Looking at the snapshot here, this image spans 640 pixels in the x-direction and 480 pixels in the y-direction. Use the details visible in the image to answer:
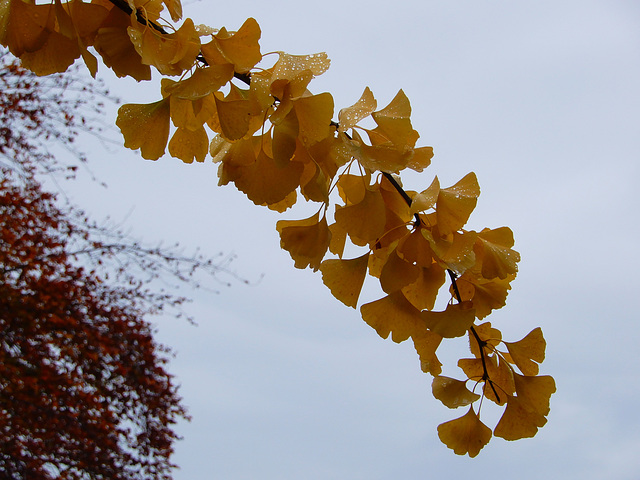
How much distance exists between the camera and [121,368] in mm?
3213

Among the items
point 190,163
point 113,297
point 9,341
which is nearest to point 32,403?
point 9,341

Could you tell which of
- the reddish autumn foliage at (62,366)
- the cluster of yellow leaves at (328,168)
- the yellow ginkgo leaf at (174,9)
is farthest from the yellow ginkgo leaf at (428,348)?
the reddish autumn foliage at (62,366)

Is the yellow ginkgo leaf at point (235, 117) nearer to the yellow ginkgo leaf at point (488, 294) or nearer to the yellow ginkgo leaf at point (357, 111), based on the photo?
the yellow ginkgo leaf at point (357, 111)

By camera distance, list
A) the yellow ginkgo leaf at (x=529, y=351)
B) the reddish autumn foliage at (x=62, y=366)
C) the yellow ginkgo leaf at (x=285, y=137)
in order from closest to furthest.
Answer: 1. the yellow ginkgo leaf at (x=285, y=137)
2. the yellow ginkgo leaf at (x=529, y=351)
3. the reddish autumn foliage at (x=62, y=366)

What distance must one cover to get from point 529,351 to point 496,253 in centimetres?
10

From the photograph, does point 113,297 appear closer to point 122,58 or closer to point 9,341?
point 9,341

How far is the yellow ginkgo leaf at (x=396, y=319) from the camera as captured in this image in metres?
0.44

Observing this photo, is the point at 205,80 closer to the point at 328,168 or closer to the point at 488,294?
the point at 328,168

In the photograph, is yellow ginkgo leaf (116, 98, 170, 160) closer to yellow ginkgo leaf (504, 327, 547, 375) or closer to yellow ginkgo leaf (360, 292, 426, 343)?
yellow ginkgo leaf (360, 292, 426, 343)

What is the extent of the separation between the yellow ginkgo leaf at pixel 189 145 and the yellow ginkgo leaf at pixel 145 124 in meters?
0.02

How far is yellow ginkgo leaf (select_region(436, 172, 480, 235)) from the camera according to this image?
390 millimetres

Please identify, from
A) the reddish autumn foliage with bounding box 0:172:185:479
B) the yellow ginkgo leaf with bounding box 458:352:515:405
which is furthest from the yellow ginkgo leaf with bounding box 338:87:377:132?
the reddish autumn foliage with bounding box 0:172:185:479

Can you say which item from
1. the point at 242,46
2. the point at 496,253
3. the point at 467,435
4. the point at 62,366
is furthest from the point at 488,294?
the point at 62,366

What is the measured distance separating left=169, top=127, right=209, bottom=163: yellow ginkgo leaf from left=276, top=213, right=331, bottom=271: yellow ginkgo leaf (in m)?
0.11
